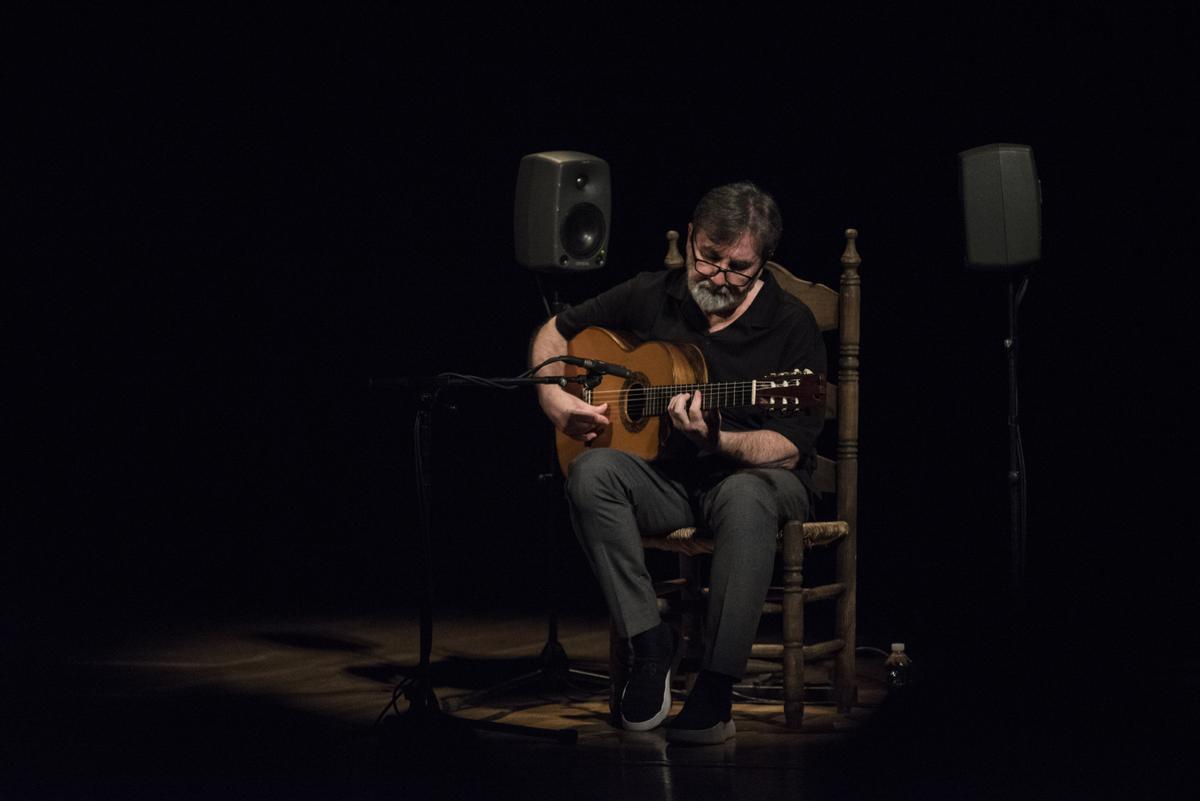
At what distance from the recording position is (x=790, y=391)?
9.49 ft

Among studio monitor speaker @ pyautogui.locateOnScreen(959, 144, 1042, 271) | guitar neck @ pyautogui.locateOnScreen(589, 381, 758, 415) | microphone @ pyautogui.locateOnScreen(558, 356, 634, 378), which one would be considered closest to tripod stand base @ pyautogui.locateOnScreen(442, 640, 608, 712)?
guitar neck @ pyautogui.locateOnScreen(589, 381, 758, 415)

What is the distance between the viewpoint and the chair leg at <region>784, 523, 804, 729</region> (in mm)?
3000

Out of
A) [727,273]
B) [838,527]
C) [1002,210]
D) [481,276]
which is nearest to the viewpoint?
[727,273]

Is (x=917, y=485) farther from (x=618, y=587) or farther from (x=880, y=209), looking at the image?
(x=618, y=587)

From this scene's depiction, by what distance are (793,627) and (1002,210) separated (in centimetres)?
117

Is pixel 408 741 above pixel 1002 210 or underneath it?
underneath

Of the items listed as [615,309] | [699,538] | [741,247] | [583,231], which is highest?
[583,231]

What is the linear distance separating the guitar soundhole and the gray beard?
0.73 ft

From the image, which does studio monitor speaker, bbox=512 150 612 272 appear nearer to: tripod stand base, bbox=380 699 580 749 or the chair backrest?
the chair backrest

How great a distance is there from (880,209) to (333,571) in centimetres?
249

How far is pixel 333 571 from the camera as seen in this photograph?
550 cm

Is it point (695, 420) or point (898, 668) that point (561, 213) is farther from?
point (898, 668)

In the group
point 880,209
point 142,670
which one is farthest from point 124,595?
point 880,209

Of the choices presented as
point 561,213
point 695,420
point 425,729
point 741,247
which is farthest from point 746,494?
point 561,213
